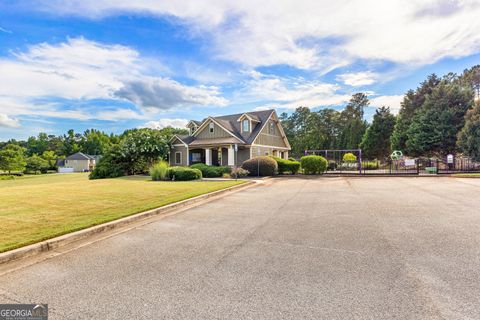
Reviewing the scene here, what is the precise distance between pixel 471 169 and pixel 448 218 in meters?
22.2

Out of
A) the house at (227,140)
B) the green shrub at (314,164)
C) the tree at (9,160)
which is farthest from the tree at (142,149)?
the tree at (9,160)

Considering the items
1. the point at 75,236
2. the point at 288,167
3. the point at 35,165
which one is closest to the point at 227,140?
the point at 288,167

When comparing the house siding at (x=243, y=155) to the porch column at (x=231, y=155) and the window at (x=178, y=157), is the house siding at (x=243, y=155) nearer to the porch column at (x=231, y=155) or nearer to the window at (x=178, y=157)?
the porch column at (x=231, y=155)

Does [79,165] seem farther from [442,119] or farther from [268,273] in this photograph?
[268,273]

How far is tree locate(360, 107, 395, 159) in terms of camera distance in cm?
4025

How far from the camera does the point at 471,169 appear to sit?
2252cm

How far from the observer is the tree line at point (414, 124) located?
88.7 ft

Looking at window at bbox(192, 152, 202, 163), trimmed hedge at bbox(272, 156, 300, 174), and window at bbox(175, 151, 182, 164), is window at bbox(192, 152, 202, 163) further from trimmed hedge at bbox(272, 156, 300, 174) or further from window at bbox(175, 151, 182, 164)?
trimmed hedge at bbox(272, 156, 300, 174)

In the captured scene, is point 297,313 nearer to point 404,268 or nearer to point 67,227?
point 404,268

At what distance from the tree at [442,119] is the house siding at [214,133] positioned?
70.3ft

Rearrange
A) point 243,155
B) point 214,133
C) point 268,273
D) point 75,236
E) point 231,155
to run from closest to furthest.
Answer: point 268,273 → point 75,236 → point 231,155 → point 243,155 → point 214,133

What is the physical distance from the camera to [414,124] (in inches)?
1195

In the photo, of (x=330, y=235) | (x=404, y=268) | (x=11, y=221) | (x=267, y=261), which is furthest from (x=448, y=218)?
(x=11, y=221)
